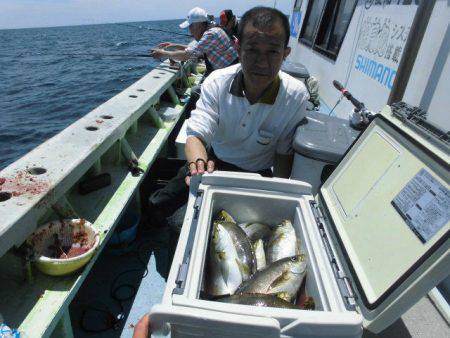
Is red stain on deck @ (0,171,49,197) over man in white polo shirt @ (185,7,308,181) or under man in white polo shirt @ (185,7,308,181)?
under

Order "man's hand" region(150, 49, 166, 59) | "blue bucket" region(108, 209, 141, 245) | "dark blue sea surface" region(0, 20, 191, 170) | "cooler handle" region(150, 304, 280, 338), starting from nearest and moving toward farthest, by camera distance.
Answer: "cooler handle" region(150, 304, 280, 338), "blue bucket" region(108, 209, 141, 245), "man's hand" region(150, 49, 166, 59), "dark blue sea surface" region(0, 20, 191, 170)

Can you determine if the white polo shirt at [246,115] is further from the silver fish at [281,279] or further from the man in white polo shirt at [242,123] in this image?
the silver fish at [281,279]

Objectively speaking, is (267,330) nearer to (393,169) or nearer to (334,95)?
(393,169)

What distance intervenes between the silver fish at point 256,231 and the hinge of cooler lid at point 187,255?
0.41 m

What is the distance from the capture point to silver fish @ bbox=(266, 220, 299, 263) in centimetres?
173

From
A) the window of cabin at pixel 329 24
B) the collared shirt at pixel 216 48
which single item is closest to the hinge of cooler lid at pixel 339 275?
the window of cabin at pixel 329 24

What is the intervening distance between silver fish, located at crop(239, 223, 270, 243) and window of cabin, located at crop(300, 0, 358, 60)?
331cm

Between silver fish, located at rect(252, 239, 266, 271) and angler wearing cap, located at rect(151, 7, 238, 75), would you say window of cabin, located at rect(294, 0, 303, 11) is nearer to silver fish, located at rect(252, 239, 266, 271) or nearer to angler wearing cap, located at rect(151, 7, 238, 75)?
angler wearing cap, located at rect(151, 7, 238, 75)

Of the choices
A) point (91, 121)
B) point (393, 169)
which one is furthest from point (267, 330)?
point (91, 121)

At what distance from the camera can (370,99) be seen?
10.4 feet

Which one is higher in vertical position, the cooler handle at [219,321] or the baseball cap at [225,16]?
the baseball cap at [225,16]

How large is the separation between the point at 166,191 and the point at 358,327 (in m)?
1.84

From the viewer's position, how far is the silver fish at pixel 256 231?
195cm

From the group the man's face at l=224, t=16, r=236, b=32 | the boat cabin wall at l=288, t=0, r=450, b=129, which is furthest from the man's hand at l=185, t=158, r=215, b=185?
the man's face at l=224, t=16, r=236, b=32
